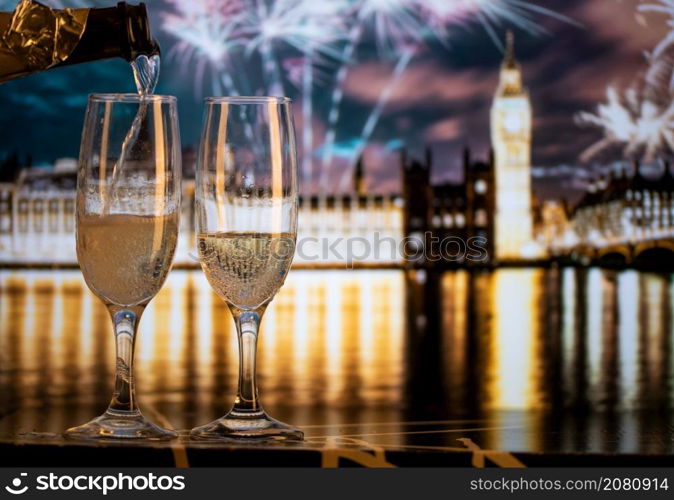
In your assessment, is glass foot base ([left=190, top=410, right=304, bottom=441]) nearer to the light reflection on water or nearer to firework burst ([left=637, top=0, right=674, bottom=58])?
the light reflection on water

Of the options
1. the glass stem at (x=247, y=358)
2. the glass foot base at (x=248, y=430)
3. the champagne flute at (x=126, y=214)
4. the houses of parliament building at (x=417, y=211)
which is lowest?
the glass foot base at (x=248, y=430)

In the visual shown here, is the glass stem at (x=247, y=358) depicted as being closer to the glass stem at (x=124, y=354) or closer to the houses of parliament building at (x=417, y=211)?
the glass stem at (x=124, y=354)

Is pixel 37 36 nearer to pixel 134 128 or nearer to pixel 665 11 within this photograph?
pixel 134 128

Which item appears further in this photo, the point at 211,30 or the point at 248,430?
the point at 211,30

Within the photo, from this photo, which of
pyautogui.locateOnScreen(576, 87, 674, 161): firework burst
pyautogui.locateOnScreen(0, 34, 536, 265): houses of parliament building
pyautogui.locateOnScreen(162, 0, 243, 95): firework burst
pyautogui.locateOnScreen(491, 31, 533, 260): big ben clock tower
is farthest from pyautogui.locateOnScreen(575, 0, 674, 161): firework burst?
pyautogui.locateOnScreen(0, 34, 536, 265): houses of parliament building

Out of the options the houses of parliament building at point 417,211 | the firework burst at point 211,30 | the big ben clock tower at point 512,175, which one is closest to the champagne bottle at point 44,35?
the firework burst at point 211,30

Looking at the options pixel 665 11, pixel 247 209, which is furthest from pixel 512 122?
pixel 247 209
